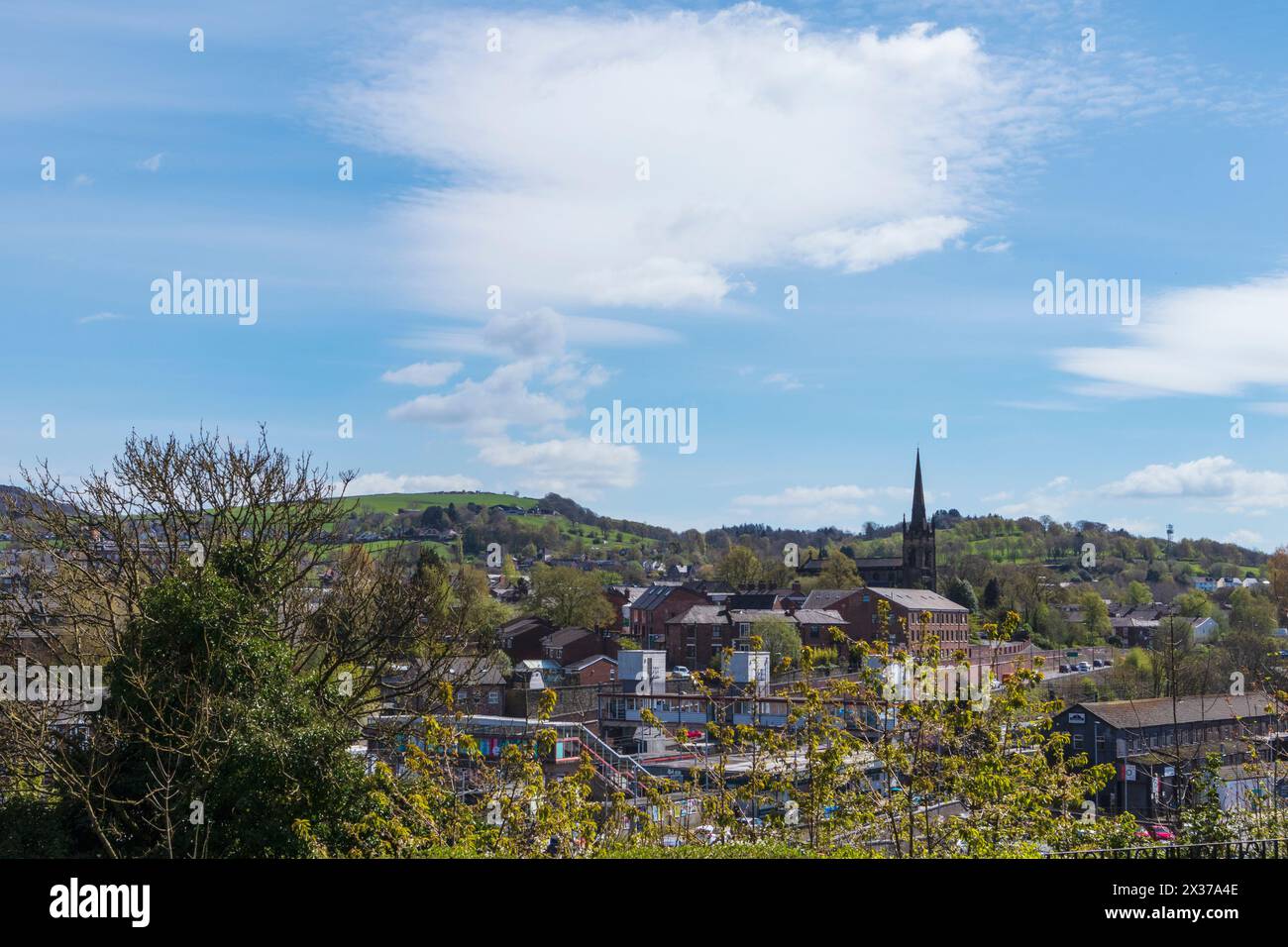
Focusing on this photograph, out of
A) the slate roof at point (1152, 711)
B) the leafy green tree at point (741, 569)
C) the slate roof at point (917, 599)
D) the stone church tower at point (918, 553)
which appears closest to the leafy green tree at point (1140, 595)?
the stone church tower at point (918, 553)

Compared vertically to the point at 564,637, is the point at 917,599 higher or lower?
higher

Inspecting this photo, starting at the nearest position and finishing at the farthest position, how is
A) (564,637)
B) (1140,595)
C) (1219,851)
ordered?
(1219,851), (564,637), (1140,595)

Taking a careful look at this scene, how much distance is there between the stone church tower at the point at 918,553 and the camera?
357ft

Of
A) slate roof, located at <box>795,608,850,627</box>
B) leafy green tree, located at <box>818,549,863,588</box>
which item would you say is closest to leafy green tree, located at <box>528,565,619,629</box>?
slate roof, located at <box>795,608,850,627</box>

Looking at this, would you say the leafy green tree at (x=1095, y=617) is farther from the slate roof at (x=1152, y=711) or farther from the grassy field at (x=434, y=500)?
the grassy field at (x=434, y=500)

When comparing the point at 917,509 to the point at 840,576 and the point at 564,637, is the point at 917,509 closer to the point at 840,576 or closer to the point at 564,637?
the point at 840,576

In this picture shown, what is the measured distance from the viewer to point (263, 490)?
20891 millimetres

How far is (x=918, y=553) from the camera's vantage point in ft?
361

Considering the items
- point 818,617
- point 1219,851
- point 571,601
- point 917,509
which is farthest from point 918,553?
point 1219,851

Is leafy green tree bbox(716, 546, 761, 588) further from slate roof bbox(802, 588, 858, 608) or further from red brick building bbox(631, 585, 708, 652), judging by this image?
slate roof bbox(802, 588, 858, 608)

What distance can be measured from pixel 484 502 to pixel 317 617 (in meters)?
148

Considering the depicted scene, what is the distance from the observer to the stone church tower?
109 metres
